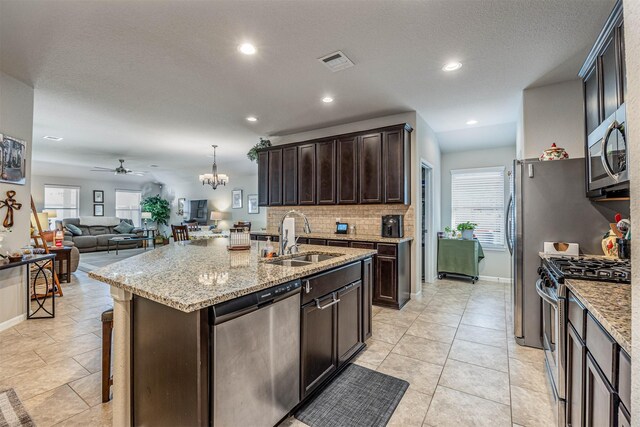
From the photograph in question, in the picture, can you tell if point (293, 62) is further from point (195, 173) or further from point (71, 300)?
point (195, 173)

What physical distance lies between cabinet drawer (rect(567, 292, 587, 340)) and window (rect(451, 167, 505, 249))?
13.7ft

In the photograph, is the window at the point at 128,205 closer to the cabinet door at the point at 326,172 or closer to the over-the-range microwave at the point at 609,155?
the cabinet door at the point at 326,172

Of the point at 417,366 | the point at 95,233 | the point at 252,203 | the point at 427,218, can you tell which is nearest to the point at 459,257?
the point at 427,218

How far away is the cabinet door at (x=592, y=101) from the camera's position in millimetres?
2053

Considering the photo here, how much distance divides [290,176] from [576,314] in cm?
432

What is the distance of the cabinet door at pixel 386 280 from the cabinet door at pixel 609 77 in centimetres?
247

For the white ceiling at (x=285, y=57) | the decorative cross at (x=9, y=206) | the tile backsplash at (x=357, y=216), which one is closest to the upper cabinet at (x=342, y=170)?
the tile backsplash at (x=357, y=216)

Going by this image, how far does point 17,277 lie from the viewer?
10.7 ft

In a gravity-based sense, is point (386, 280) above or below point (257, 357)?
below

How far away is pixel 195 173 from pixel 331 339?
934 centimetres

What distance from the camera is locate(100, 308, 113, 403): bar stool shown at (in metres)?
1.83

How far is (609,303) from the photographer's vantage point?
1180 millimetres

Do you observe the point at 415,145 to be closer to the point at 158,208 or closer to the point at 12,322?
the point at 12,322

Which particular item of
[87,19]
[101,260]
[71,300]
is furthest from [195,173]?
[87,19]
